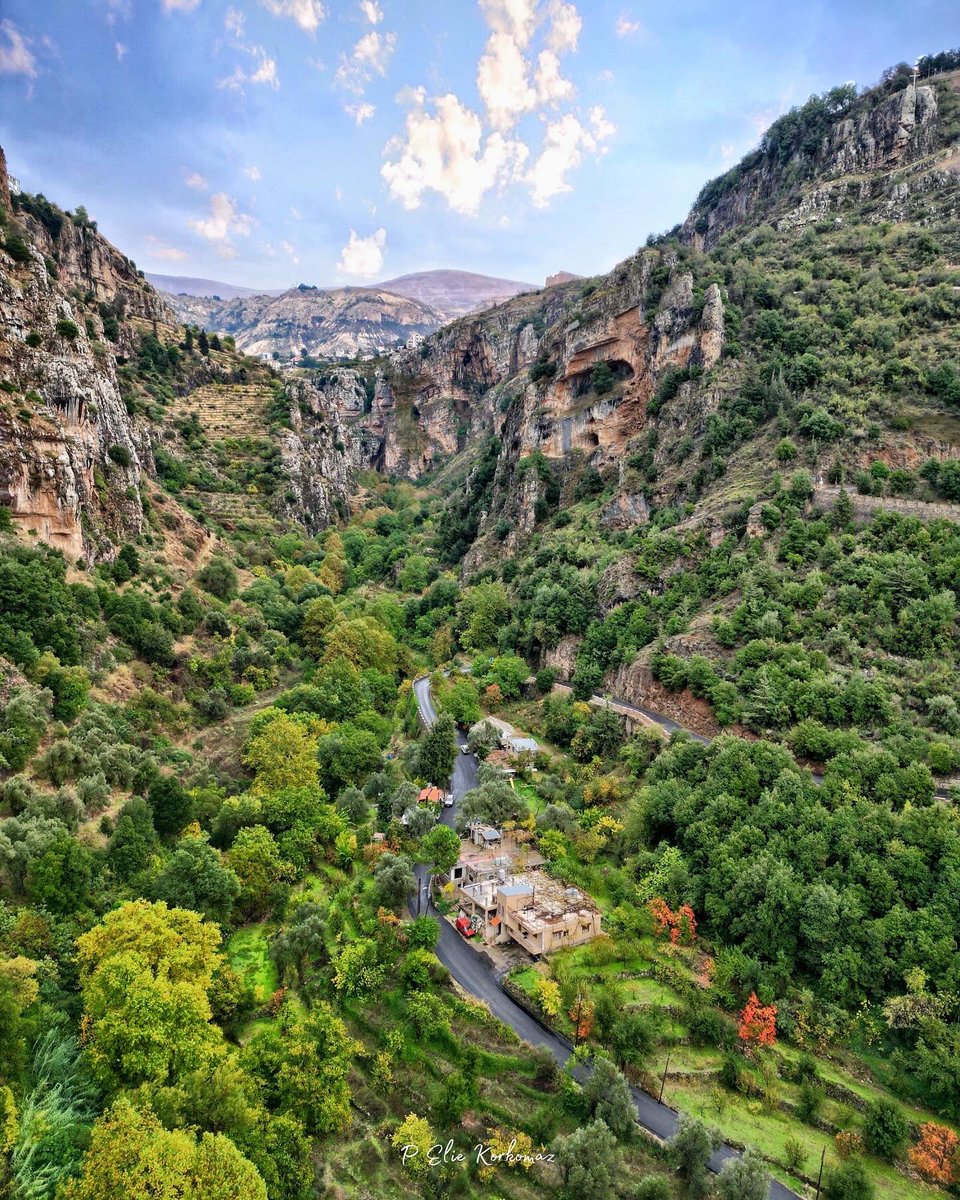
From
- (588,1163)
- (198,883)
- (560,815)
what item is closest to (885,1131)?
(588,1163)

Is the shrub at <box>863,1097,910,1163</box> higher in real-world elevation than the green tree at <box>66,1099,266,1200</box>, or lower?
lower

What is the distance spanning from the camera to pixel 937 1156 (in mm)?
19656

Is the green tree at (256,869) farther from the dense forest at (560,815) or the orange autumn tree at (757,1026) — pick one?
the orange autumn tree at (757,1026)

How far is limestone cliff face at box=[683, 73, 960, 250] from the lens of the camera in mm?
65625

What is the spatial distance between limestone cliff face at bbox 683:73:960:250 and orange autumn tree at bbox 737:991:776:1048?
6973 cm

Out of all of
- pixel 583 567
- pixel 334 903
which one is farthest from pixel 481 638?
pixel 334 903

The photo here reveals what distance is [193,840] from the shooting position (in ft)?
96.3

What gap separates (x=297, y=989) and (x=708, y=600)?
32636mm

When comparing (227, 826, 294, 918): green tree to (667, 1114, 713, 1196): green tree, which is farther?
(227, 826, 294, 918): green tree

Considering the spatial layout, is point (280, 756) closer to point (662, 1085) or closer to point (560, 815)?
point (560, 815)

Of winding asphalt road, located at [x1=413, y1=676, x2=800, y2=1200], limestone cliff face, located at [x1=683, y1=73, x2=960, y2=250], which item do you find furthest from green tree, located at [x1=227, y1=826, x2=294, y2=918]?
limestone cliff face, located at [x1=683, y1=73, x2=960, y2=250]

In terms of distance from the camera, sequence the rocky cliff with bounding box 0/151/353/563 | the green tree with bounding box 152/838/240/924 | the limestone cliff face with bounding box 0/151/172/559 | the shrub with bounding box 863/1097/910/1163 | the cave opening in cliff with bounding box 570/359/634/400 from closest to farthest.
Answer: the shrub with bounding box 863/1097/910/1163 < the green tree with bounding box 152/838/240/924 < the limestone cliff face with bounding box 0/151/172/559 < the rocky cliff with bounding box 0/151/353/563 < the cave opening in cliff with bounding box 570/359/634/400

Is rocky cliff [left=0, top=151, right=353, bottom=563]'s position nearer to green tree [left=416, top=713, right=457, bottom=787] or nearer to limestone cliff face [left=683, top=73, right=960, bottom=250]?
green tree [left=416, top=713, right=457, bottom=787]

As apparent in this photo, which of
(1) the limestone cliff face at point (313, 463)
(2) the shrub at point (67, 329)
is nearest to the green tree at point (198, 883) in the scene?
(2) the shrub at point (67, 329)
